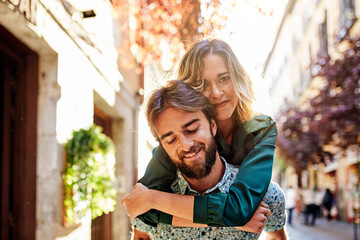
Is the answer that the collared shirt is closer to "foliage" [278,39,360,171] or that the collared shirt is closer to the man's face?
the man's face

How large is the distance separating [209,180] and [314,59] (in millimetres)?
10113

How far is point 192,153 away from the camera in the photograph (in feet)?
6.27

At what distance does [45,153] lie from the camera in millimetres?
4609

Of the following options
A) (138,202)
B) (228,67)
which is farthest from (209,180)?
(228,67)

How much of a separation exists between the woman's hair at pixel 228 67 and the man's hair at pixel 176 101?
3.0 inches

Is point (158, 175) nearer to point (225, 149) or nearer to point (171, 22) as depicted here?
point (225, 149)

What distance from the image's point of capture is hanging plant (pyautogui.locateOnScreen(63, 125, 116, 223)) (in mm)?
4883

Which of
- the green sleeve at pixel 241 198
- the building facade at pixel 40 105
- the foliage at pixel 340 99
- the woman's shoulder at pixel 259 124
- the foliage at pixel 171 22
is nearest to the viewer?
the green sleeve at pixel 241 198

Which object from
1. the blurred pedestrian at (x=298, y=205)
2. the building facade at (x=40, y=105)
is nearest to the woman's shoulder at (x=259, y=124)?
the building facade at (x=40, y=105)

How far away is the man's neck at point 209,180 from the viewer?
2078 mm

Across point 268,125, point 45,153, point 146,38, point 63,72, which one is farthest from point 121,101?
point 268,125

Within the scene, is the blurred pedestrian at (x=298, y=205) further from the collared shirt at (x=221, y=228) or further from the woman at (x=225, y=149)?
the woman at (x=225, y=149)

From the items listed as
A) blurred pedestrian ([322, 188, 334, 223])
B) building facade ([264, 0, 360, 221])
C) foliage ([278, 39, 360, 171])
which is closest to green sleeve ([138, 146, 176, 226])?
foliage ([278, 39, 360, 171])

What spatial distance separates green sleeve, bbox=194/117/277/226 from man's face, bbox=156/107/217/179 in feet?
0.46
